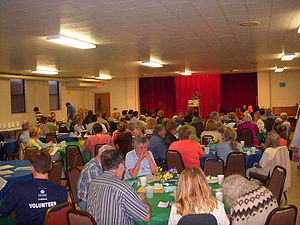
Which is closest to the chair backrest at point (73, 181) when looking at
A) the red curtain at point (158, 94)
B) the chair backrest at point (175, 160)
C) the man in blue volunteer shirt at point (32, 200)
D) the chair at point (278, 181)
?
the man in blue volunteer shirt at point (32, 200)

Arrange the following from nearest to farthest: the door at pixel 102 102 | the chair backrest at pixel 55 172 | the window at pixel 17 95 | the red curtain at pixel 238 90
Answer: the chair backrest at pixel 55 172 < the window at pixel 17 95 < the red curtain at pixel 238 90 < the door at pixel 102 102

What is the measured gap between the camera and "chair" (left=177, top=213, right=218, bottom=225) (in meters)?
2.58

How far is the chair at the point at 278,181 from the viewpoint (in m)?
4.19

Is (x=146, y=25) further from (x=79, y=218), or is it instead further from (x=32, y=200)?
(x=79, y=218)

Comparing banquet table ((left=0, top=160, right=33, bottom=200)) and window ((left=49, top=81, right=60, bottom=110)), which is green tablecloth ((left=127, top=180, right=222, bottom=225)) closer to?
banquet table ((left=0, top=160, right=33, bottom=200))

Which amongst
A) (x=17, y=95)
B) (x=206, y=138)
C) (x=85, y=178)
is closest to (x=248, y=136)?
(x=206, y=138)

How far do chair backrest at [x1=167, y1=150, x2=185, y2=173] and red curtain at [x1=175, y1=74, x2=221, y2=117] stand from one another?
16678 mm

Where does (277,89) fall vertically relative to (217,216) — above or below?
above

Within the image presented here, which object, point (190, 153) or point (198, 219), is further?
point (190, 153)

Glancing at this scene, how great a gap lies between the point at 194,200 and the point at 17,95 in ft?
47.7

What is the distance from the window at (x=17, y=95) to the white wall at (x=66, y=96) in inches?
7.7

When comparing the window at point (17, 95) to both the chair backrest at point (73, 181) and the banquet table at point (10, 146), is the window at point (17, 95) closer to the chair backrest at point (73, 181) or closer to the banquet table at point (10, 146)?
the banquet table at point (10, 146)

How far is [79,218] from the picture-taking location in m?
2.88

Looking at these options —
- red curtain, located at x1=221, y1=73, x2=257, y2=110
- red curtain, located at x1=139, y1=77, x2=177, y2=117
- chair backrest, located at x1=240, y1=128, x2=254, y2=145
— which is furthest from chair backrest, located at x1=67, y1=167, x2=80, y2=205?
red curtain, located at x1=139, y1=77, x2=177, y2=117
